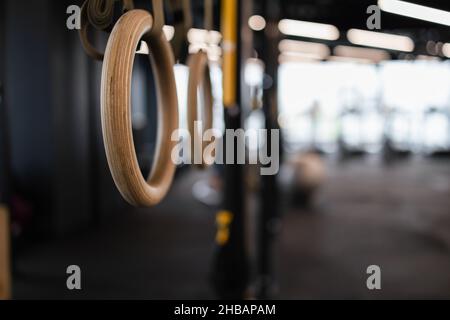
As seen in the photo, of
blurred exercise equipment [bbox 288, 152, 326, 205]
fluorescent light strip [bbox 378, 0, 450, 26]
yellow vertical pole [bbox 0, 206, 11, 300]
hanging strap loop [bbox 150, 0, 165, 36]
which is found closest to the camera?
hanging strap loop [bbox 150, 0, 165, 36]

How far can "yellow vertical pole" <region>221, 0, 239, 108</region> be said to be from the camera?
6.15 ft

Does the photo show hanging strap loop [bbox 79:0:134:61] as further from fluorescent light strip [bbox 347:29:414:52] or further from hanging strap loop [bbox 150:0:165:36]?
fluorescent light strip [bbox 347:29:414:52]

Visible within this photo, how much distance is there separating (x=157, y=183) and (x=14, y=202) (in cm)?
270

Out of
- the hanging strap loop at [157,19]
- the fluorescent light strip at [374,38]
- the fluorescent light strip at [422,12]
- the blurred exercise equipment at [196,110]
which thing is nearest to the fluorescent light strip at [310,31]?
the fluorescent light strip at [374,38]

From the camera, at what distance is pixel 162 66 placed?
0.79 m

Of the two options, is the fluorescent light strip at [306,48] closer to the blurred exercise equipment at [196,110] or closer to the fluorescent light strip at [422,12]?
the fluorescent light strip at [422,12]

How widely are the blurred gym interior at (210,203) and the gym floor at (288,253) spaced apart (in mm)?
15

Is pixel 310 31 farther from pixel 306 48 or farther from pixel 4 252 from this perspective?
pixel 4 252

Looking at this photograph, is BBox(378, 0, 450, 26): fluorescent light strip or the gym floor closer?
BBox(378, 0, 450, 26): fluorescent light strip

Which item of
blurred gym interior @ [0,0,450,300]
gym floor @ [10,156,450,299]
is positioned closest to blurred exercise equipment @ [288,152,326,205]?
blurred gym interior @ [0,0,450,300]

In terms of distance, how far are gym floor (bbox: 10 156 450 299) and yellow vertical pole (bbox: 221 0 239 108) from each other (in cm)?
107

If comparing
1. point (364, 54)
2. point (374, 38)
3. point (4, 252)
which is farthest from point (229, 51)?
point (364, 54)

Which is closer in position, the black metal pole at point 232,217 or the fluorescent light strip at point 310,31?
the black metal pole at point 232,217

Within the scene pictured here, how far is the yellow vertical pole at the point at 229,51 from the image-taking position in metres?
1.88
